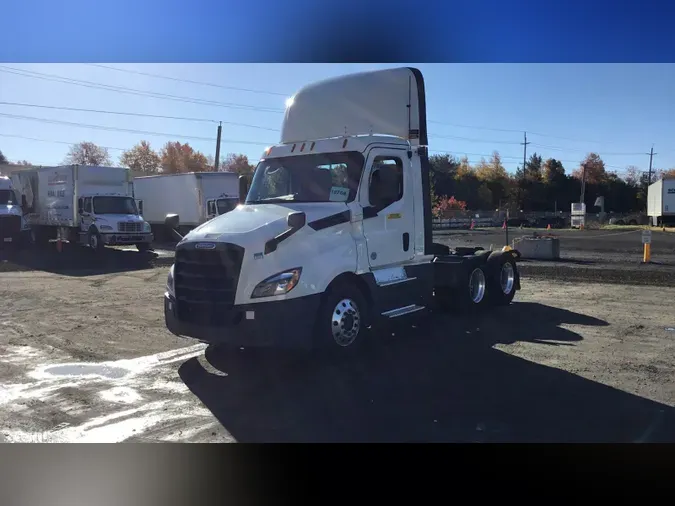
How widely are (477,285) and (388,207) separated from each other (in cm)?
350

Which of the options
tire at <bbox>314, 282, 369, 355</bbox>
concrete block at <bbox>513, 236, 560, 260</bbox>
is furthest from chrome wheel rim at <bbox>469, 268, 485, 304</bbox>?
concrete block at <bbox>513, 236, 560, 260</bbox>

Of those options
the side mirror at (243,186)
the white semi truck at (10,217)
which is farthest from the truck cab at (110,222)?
the side mirror at (243,186)

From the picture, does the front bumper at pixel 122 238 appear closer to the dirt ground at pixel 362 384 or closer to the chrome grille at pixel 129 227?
the chrome grille at pixel 129 227


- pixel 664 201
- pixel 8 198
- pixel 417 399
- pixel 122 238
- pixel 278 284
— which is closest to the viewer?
pixel 417 399

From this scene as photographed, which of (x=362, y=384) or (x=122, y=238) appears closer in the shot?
(x=362, y=384)

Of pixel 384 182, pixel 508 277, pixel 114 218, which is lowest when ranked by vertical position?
pixel 508 277

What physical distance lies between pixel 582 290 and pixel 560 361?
695 centimetres

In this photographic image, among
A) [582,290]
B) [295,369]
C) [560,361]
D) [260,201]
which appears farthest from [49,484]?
[582,290]

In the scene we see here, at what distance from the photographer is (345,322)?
23.4 feet

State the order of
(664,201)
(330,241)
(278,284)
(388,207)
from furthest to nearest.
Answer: (664,201)
(388,207)
(330,241)
(278,284)

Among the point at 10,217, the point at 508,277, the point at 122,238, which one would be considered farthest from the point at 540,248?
the point at 10,217

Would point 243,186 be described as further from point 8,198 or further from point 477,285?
point 8,198

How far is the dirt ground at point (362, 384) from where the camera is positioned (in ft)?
16.8

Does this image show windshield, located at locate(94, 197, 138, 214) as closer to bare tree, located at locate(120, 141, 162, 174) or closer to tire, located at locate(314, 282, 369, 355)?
tire, located at locate(314, 282, 369, 355)
